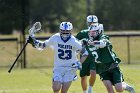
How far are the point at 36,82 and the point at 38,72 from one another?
396 cm

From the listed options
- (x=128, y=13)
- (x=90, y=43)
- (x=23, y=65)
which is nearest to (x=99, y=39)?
(x=90, y=43)

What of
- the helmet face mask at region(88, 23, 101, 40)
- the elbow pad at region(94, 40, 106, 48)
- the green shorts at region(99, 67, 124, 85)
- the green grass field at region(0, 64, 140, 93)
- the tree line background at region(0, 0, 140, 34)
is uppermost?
the tree line background at region(0, 0, 140, 34)

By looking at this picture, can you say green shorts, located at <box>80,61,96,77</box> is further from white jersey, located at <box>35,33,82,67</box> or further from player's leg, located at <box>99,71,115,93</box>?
white jersey, located at <box>35,33,82,67</box>

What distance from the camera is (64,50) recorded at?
13.1 m

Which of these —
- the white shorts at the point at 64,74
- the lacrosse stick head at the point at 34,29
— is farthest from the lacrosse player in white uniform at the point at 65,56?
the lacrosse stick head at the point at 34,29

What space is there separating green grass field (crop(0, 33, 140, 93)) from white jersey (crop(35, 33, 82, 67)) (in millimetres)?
3649

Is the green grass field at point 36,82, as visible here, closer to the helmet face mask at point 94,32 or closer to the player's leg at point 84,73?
the player's leg at point 84,73

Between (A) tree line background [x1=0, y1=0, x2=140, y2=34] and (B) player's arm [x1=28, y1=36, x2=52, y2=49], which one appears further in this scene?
(A) tree line background [x1=0, y1=0, x2=140, y2=34]

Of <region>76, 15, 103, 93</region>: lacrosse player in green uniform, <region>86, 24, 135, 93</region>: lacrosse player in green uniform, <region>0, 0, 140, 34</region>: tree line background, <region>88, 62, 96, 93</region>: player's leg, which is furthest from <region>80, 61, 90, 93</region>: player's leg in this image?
<region>0, 0, 140, 34</region>: tree line background

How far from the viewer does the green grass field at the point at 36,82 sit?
17266mm

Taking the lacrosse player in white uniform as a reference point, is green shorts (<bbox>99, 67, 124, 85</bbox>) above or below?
below

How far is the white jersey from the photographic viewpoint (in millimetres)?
13070

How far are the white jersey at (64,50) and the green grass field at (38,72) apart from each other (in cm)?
365

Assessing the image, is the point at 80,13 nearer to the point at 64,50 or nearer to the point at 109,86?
the point at 109,86
